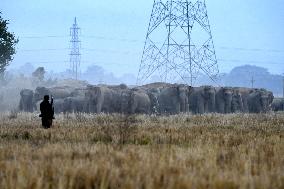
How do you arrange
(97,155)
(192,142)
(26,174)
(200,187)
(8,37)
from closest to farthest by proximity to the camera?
(200,187), (26,174), (97,155), (192,142), (8,37)

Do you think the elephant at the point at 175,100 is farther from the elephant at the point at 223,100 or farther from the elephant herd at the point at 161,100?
the elephant at the point at 223,100

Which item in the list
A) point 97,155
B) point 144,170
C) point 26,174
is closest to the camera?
point 26,174

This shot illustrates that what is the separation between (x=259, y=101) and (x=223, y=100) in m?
4.80

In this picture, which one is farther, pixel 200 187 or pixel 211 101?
pixel 211 101

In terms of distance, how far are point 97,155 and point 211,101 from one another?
1273 inches

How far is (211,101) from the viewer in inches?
1614

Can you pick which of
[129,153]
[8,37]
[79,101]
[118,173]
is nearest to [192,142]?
[129,153]

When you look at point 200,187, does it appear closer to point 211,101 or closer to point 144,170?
point 144,170

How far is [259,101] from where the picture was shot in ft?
146

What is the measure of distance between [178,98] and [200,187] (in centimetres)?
3364

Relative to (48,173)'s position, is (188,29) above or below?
above

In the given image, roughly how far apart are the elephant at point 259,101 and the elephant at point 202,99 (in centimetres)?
534

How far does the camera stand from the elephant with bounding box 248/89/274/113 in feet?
145

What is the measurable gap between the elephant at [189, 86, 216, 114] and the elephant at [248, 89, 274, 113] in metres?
5.34
